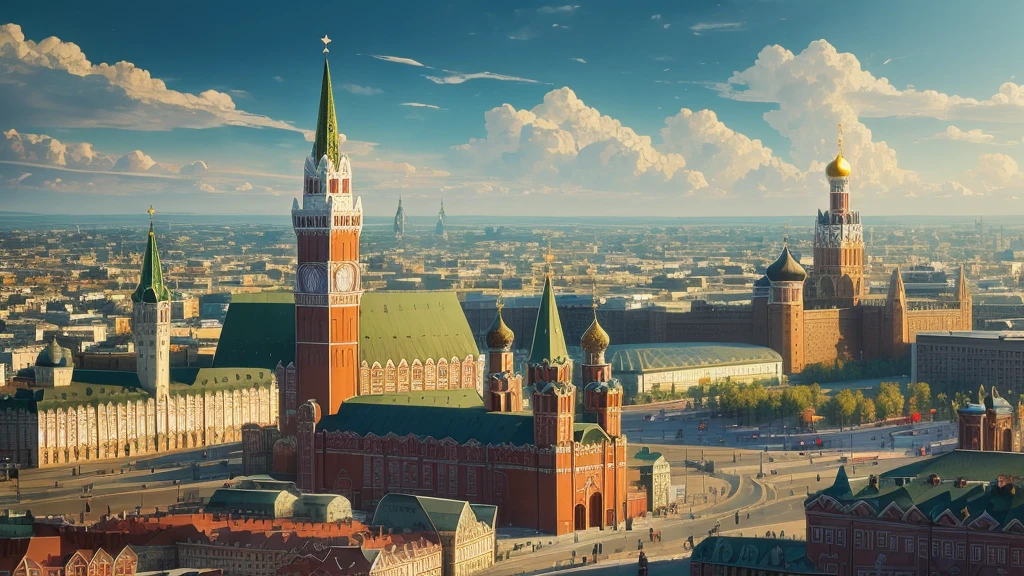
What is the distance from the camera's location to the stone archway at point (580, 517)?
107188 mm

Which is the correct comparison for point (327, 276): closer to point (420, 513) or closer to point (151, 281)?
point (151, 281)

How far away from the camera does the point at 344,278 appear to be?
398ft

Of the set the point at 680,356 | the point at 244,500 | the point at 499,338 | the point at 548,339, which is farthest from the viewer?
the point at 680,356

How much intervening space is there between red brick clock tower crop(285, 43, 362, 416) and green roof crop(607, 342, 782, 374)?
5609 centimetres

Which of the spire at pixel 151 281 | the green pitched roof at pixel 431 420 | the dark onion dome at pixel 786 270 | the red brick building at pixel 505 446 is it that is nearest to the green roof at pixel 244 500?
the red brick building at pixel 505 446

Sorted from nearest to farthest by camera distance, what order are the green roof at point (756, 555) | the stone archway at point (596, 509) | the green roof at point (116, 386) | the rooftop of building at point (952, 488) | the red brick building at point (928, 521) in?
1. the green roof at point (756, 555)
2. the red brick building at point (928, 521)
3. the rooftop of building at point (952, 488)
4. the stone archway at point (596, 509)
5. the green roof at point (116, 386)

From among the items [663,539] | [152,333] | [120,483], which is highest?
[152,333]

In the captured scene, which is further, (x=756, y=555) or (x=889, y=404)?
(x=889, y=404)

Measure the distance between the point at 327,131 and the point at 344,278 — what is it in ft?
26.2

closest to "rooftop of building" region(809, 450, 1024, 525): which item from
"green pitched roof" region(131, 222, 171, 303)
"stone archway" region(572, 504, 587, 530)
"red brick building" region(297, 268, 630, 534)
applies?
"red brick building" region(297, 268, 630, 534)

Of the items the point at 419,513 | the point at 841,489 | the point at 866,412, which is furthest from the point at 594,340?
the point at 866,412

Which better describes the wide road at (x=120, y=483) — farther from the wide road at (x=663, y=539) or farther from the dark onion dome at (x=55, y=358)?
the wide road at (x=663, y=539)

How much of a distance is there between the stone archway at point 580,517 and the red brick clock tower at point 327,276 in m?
18.5

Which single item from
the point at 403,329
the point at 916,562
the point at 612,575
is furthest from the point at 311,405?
the point at 916,562
